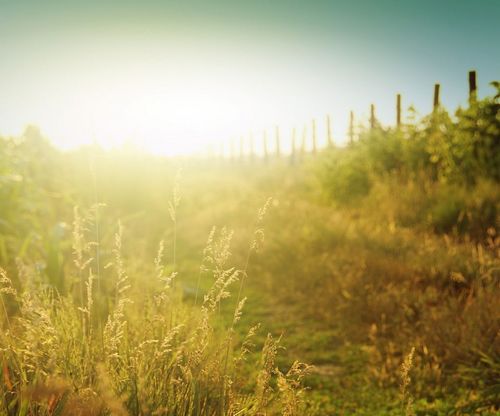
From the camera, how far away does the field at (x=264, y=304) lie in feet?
5.28

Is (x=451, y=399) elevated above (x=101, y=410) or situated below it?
below

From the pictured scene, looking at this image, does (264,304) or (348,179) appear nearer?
(264,304)

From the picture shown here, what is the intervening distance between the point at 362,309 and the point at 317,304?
23.8 inches

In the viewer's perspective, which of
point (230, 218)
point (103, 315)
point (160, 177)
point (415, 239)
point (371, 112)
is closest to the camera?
point (103, 315)

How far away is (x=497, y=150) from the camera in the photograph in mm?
8844

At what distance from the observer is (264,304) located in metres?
5.14

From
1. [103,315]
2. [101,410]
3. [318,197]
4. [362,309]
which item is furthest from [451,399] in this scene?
[318,197]

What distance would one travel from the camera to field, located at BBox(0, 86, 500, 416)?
5.28 feet

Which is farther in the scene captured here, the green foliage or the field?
the green foliage

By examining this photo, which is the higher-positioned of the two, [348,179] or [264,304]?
[348,179]

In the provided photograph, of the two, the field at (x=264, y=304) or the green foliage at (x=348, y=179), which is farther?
the green foliage at (x=348, y=179)

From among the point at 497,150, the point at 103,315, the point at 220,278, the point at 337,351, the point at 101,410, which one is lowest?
the point at 337,351

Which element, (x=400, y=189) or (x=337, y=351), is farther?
(x=400, y=189)

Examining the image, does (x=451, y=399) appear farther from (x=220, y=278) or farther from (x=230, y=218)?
(x=230, y=218)
